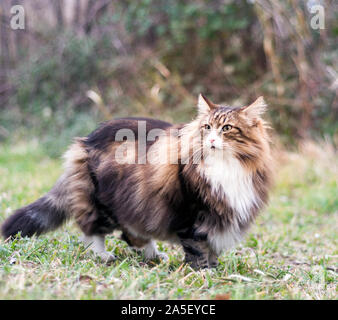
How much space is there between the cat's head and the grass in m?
0.83

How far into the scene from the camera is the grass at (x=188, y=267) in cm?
252

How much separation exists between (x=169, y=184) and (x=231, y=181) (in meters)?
0.45

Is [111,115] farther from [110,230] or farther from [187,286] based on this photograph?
[187,286]

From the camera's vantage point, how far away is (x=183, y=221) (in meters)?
3.25

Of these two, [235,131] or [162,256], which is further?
[162,256]

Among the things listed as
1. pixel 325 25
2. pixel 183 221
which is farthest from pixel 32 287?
pixel 325 25

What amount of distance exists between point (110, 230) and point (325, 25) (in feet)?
22.0

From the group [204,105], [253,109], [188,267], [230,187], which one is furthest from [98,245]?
[253,109]

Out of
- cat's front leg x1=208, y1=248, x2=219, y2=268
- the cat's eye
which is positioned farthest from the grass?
the cat's eye

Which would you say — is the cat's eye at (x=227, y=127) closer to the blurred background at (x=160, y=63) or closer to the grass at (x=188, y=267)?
the grass at (x=188, y=267)

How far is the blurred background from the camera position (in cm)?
862

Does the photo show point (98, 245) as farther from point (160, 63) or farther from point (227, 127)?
point (160, 63)

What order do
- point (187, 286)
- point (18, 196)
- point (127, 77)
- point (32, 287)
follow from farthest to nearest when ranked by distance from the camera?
point (127, 77), point (18, 196), point (187, 286), point (32, 287)

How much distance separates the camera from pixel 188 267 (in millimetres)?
3186
